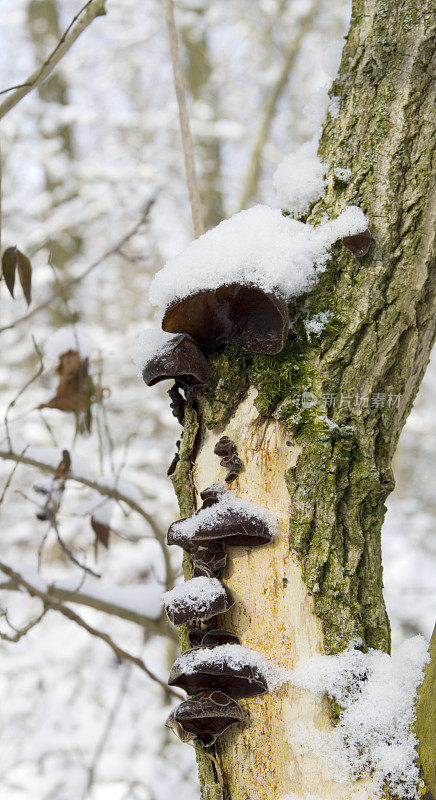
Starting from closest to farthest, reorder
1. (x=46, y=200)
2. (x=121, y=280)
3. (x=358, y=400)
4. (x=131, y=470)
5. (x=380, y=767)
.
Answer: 1. (x=380, y=767)
2. (x=358, y=400)
3. (x=131, y=470)
4. (x=46, y=200)
5. (x=121, y=280)

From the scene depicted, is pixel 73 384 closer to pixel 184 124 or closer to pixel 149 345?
pixel 184 124

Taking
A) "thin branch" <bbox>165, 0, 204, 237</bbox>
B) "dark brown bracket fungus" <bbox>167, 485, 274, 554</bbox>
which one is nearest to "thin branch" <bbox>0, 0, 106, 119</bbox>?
"thin branch" <bbox>165, 0, 204, 237</bbox>

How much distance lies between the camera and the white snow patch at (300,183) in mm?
1239

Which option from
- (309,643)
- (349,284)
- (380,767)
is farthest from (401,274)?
(380,767)

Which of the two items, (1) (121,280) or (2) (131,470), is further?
(1) (121,280)

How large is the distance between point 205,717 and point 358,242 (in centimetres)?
85

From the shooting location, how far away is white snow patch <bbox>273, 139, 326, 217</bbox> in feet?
4.07

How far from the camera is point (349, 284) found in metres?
1.17

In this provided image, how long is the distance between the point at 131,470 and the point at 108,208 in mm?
2983

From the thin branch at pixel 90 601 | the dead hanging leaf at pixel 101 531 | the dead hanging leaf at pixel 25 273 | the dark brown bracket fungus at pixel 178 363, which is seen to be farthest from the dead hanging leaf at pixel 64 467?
the dark brown bracket fungus at pixel 178 363

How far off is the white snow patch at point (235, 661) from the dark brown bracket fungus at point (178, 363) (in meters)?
0.46

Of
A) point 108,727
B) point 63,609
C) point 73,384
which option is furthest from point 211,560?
point 108,727

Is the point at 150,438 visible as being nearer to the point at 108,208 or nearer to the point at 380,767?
the point at 108,208

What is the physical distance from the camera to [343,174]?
122 centimetres
